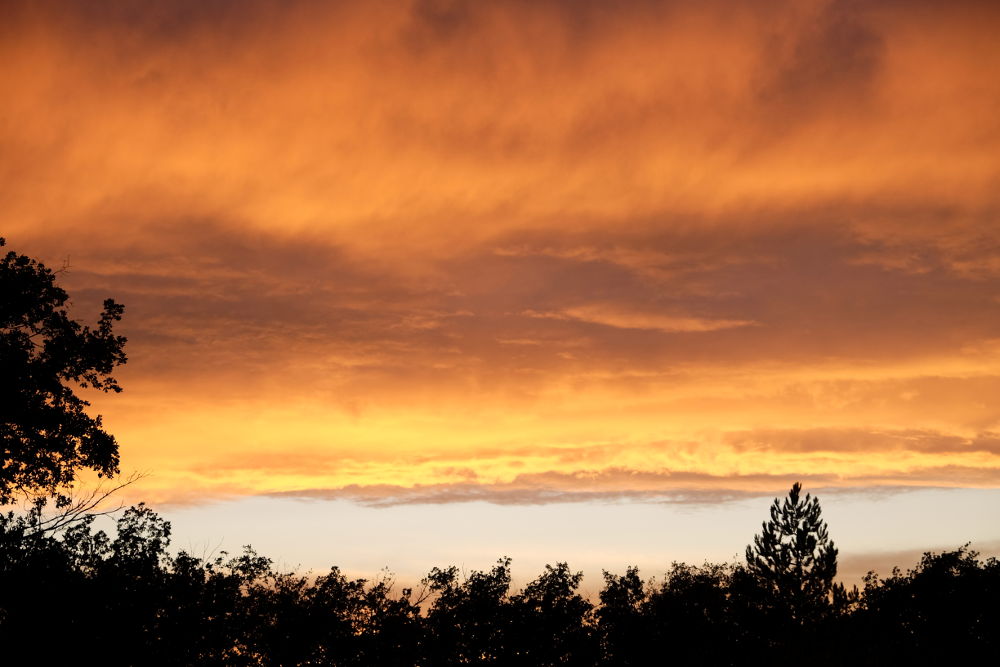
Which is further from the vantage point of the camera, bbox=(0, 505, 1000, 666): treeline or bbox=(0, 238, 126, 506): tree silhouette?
bbox=(0, 505, 1000, 666): treeline

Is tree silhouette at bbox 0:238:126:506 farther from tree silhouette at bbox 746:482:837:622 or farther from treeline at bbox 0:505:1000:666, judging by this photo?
Answer: tree silhouette at bbox 746:482:837:622

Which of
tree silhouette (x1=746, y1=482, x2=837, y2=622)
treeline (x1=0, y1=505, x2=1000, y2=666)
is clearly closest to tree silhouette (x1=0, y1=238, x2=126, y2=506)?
treeline (x1=0, y1=505, x2=1000, y2=666)

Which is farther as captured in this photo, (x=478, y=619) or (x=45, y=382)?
(x=478, y=619)

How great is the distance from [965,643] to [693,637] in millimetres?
25401

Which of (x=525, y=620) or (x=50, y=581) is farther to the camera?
→ (x=525, y=620)

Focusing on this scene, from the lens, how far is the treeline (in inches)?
1971

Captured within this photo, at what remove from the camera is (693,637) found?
9225cm

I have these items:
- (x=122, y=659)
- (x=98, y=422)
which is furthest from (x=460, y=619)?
(x=98, y=422)

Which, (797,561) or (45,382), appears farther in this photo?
(797,561)

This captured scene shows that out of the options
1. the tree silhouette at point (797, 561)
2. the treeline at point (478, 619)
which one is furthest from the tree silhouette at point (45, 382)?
the tree silhouette at point (797, 561)

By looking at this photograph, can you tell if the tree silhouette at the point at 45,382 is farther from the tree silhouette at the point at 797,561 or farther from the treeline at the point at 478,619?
the tree silhouette at the point at 797,561

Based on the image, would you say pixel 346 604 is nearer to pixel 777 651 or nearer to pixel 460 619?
pixel 460 619

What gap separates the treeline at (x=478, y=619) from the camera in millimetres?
50062

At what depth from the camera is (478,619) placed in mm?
89625
